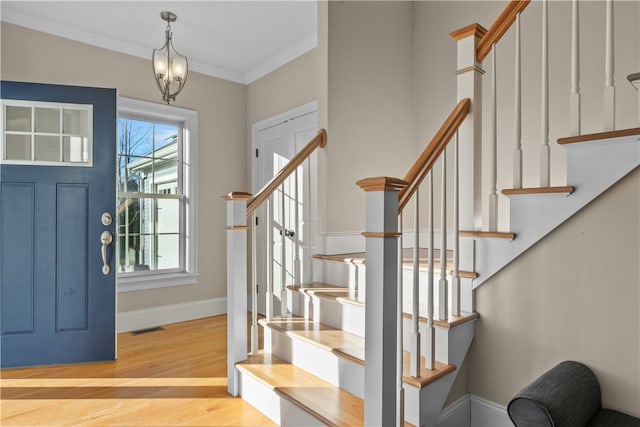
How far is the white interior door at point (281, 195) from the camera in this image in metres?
3.52

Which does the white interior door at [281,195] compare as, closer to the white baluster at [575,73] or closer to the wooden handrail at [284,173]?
the wooden handrail at [284,173]

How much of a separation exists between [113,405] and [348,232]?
5.98ft

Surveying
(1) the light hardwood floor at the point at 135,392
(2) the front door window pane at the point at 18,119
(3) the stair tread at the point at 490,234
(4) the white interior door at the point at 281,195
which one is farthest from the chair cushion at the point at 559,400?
(2) the front door window pane at the point at 18,119

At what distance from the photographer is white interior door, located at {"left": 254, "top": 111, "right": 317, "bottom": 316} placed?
11.6ft

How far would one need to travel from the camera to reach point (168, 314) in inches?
149

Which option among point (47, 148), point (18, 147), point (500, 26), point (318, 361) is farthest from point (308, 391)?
point (18, 147)

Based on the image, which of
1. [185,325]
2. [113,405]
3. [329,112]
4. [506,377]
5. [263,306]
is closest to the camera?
[506,377]

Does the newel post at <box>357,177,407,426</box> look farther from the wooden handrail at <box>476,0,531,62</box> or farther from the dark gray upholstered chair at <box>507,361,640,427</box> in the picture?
the wooden handrail at <box>476,0,531,62</box>

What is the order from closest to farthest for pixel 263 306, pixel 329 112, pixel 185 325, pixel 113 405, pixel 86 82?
pixel 113 405
pixel 329 112
pixel 86 82
pixel 185 325
pixel 263 306

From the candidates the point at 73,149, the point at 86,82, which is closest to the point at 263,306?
the point at 73,149

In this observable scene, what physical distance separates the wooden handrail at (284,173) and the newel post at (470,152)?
1.08m

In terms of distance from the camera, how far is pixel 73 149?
295 centimetres

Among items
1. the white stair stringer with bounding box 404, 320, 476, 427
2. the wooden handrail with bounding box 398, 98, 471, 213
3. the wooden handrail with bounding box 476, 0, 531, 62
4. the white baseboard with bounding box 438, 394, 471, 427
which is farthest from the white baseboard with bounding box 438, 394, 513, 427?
the wooden handrail with bounding box 476, 0, 531, 62

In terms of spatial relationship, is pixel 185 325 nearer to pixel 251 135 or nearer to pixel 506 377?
pixel 251 135
